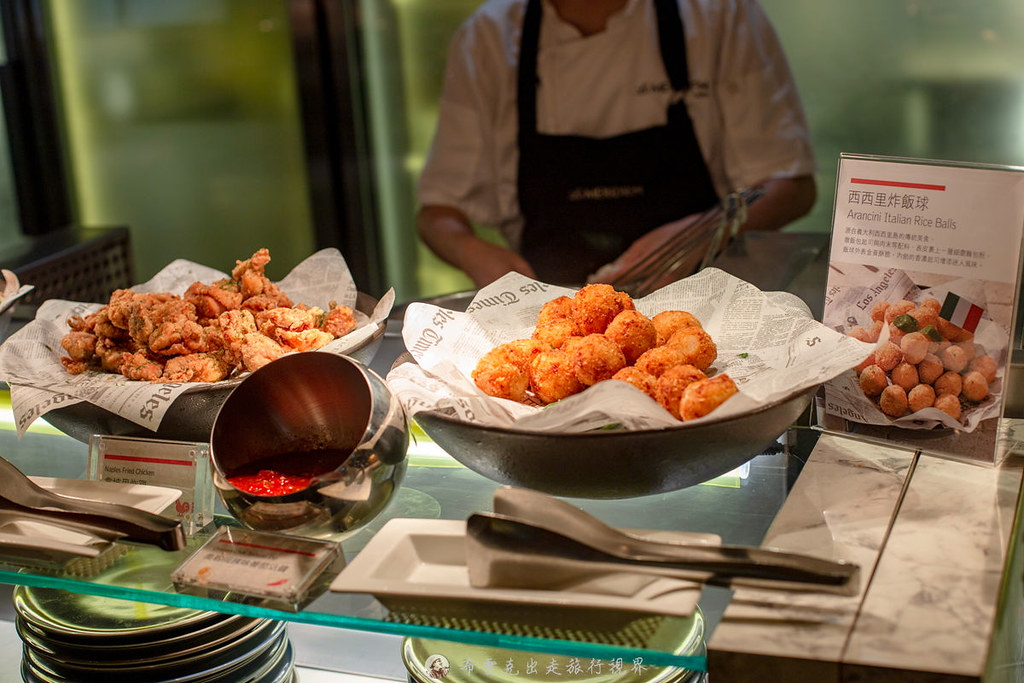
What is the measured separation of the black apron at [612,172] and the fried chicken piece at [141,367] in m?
2.07

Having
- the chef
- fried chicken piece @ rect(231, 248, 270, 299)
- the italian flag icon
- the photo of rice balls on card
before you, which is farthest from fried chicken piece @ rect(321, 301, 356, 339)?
the chef

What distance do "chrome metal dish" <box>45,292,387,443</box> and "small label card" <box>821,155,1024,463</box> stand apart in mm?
775

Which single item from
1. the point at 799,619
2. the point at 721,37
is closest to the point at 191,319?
the point at 799,619

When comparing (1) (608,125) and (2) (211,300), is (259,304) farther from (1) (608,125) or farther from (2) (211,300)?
(1) (608,125)

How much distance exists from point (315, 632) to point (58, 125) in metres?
3.70

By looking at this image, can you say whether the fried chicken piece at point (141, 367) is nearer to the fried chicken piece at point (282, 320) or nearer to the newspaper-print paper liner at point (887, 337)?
the fried chicken piece at point (282, 320)

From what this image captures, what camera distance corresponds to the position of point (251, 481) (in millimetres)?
1101

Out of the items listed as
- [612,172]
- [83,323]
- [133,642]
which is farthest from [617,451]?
[612,172]

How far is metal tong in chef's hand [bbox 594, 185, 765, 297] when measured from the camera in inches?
78.1

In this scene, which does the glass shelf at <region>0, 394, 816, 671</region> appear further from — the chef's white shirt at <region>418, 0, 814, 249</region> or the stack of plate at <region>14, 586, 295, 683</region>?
the chef's white shirt at <region>418, 0, 814, 249</region>

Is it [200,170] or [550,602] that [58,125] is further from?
[550,602]

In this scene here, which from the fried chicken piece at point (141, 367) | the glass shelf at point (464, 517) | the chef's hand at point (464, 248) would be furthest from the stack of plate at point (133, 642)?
the chef's hand at point (464, 248)

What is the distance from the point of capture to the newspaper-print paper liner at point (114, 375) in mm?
1248

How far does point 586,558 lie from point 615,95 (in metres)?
2.63
